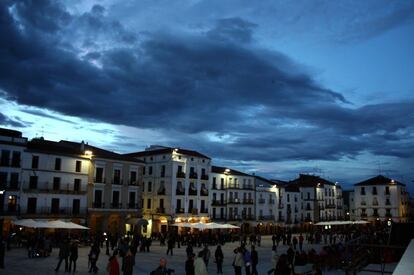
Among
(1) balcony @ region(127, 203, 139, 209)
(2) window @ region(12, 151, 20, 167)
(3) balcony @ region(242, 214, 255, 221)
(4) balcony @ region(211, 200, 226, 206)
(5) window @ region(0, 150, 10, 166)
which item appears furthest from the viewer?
(3) balcony @ region(242, 214, 255, 221)

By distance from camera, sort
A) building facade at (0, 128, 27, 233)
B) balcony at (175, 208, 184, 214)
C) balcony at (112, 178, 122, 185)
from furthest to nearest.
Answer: balcony at (175, 208, 184, 214)
balcony at (112, 178, 122, 185)
building facade at (0, 128, 27, 233)

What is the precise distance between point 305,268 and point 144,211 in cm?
4124

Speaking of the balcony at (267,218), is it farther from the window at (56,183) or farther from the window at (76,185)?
the window at (56,183)

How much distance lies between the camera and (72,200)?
45406 millimetres

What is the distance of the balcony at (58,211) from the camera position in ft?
138

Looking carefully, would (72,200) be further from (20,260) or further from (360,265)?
(360,265)

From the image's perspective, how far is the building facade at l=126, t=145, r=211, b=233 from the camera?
188 feet

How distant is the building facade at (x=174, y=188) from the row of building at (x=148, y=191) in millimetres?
133

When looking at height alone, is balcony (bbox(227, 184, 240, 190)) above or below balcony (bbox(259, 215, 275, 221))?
above

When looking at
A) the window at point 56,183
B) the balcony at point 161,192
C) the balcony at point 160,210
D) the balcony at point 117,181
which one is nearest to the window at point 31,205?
the window at point 56,183

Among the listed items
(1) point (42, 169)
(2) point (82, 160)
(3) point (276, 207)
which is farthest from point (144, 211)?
(3) point (276, 207)

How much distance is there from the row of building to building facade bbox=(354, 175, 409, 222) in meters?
0.20

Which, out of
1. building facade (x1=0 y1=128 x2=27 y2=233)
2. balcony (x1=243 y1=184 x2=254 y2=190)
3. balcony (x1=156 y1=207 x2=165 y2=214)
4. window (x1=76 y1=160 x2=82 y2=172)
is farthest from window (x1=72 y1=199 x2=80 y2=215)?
balcony (x1=243 y1=184 x2=254 y2=190)

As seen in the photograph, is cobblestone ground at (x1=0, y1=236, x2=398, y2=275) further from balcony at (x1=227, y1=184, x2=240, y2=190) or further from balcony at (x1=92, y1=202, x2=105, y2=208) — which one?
balcony at (x1=227, y1=184, x2=240, y2=190)
